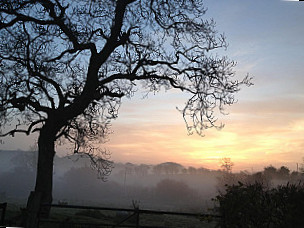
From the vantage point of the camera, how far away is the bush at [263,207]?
5520 mm

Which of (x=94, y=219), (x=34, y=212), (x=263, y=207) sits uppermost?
(x=263, y=207)

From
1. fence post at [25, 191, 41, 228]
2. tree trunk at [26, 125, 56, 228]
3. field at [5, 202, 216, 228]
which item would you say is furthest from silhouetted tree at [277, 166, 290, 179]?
fence post at [25, 191, 41, 228]

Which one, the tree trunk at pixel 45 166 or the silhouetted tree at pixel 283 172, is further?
the silhouetted tree at pixel 283 172

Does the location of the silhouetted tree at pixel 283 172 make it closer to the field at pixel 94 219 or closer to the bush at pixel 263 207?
the field at pixel 94 219

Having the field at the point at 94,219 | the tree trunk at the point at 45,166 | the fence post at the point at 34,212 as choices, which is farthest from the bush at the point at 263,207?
the tree trunk at the point at 45,166

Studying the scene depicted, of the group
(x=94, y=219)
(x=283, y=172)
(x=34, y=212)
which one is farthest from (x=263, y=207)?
(x=283, y=172)

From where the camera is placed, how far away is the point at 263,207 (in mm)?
5742

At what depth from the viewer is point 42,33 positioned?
480 inches

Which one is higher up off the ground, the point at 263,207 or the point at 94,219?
the point at 263,207

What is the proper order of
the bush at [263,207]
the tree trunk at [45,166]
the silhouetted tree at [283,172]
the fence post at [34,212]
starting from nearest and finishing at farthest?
1. the bush at [263,207]
2. the fence post at [34,212]
3. the tree trunk at [45,166]
4. the silhouetted tree at [283,172]

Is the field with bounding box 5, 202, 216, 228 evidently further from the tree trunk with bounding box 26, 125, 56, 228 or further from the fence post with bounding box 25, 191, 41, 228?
the tree trunk with bounding box 26, 125, 56, 228

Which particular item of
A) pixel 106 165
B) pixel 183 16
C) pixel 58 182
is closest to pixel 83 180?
pixel 58 182

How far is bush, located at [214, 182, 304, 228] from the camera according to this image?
5.52 metres

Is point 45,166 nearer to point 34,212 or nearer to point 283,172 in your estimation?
point 34,212
